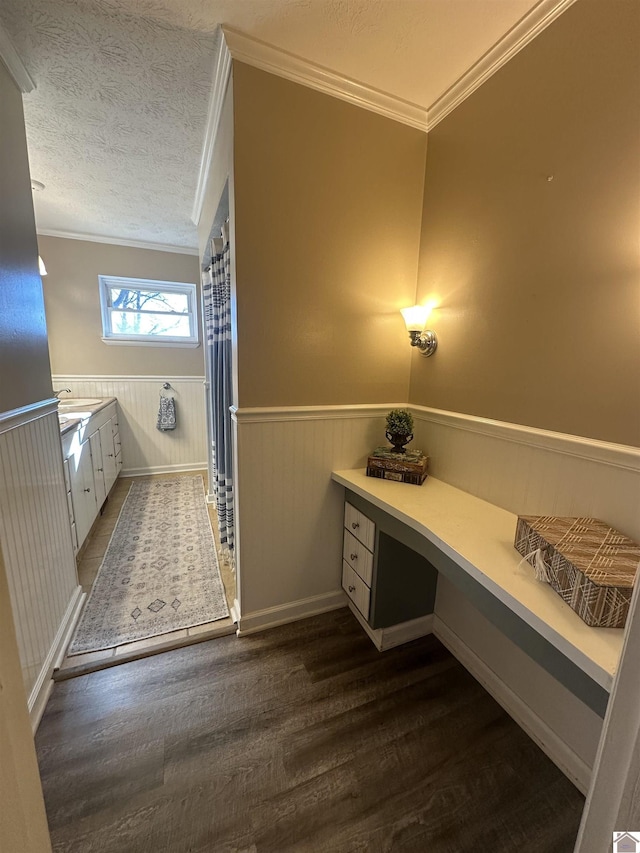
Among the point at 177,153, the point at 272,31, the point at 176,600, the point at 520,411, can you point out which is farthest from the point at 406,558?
the point at 177,153

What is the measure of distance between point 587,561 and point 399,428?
3.02 ft

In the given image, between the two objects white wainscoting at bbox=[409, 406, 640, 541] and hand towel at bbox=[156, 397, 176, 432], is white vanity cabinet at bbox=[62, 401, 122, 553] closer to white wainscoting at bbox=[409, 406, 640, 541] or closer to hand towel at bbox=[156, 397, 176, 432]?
hand towel at bbox=[156, 397, 176, 432]

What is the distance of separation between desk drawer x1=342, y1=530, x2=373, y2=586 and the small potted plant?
0.54 meters

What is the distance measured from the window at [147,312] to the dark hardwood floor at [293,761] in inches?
128

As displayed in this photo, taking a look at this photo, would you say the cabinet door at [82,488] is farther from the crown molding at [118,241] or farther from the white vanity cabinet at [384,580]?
the crown molding at [118,241]

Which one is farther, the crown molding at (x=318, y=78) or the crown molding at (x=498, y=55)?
the crown molding at (x=318, y=78)

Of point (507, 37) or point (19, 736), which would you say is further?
point (507, 37)

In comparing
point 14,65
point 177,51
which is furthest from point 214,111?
point 14,65

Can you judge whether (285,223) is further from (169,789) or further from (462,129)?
(169,789)

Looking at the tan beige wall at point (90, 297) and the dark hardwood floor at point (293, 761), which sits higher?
the tan beige wall at point (90, 297)

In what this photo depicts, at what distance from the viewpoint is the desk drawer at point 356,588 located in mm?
1613

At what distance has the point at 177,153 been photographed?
6.56ft

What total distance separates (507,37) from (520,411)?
1.37m

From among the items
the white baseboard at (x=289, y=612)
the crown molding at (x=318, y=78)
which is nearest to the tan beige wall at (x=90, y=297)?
the crown molding at (x=318, y=78)
